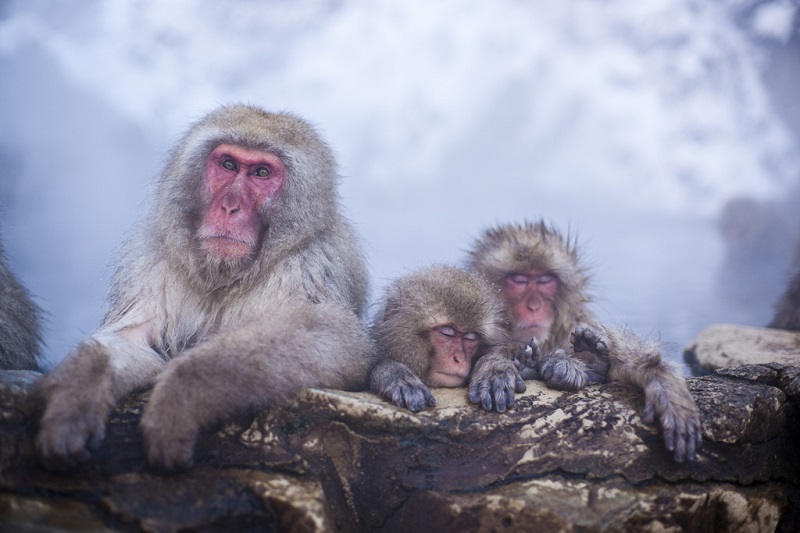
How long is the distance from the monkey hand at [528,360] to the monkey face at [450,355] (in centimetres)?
23

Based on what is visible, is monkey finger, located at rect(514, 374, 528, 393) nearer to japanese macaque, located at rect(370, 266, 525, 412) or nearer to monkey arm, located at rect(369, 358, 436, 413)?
japanese macaque, located at rect(370, 266, 525, 412)

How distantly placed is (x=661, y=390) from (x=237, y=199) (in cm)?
187

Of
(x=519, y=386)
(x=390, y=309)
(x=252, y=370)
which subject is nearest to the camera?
(x=252, y=370)

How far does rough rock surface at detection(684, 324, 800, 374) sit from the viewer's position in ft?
13.5

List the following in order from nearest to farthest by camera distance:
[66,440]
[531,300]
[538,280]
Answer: [66,440]
[531,300]
[538,280]

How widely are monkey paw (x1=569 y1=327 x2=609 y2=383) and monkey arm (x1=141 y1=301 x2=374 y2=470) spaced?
0.98 metres

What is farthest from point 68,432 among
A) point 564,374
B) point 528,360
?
point 528,360

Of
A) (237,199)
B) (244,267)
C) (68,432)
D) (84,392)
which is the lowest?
(68,432)

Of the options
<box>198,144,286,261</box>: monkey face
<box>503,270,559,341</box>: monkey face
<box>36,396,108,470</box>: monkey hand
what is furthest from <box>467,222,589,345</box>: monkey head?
<box>36,396,108,470</box>: monkey hand

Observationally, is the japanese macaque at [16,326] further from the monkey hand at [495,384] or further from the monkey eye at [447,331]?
the monkey hand at [495,384]

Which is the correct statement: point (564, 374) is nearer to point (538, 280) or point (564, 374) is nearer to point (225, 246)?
point (538, 280)

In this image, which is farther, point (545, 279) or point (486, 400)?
point (545, 279)

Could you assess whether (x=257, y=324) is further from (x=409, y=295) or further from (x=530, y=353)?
(x=530, y=353)

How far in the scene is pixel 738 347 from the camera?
4367mm
